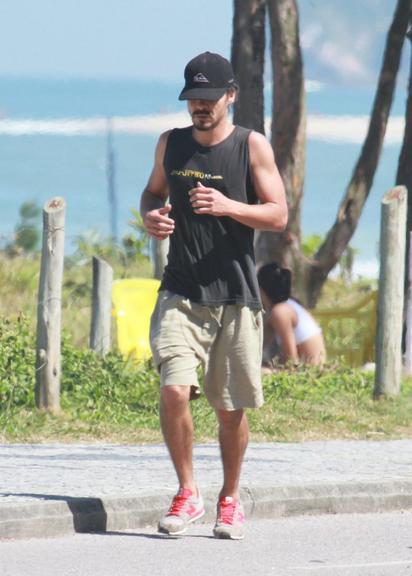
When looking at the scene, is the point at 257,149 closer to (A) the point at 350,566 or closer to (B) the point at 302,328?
(A) the point at 350,566

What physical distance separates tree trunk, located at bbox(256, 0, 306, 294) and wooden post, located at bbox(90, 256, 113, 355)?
554 centimetres

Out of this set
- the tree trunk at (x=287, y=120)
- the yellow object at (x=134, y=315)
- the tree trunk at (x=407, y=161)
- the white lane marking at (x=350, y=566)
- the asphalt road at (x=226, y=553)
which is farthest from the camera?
the tree trunk at (x=287, y=120)

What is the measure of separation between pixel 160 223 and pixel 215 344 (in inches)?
26.4

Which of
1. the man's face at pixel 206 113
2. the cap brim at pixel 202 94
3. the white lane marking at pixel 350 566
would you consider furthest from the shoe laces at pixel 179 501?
the cap brim at pixel 202 94

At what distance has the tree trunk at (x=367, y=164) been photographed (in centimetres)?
2048

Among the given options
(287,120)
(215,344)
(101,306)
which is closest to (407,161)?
(287,120)

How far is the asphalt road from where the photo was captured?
23.3 ft

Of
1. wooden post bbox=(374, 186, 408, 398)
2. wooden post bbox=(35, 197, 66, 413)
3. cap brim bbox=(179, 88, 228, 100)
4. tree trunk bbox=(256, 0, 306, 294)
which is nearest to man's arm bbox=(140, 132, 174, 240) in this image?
cap brim bbox=(179, 88, 228, 100)

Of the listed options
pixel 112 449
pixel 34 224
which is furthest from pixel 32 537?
pixel 34 224

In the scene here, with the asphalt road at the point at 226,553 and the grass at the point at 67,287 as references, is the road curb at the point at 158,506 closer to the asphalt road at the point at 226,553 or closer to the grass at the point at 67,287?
the asphalt road at the point at 226,553

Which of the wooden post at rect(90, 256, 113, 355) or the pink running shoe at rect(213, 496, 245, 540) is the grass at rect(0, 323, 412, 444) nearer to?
the wooden post at rect(90, 256, 113, 355)

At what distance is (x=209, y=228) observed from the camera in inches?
301

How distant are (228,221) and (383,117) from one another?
1344cm

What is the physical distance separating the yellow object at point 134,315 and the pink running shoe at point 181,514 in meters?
6.93
